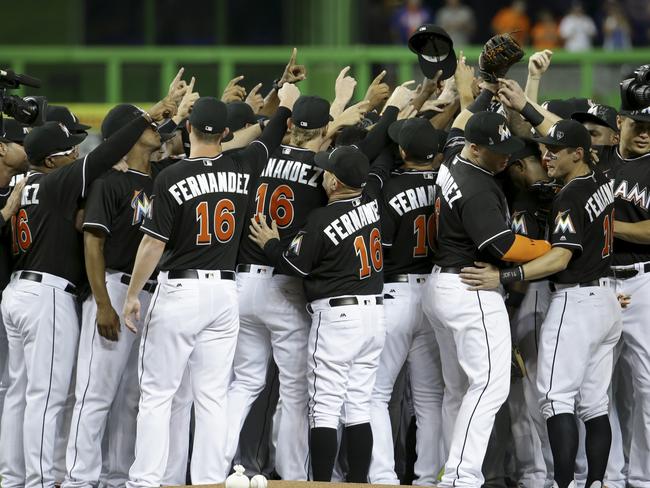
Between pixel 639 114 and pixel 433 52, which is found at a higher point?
pixel 433 52

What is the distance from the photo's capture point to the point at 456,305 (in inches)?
236

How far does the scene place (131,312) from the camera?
5879 mm

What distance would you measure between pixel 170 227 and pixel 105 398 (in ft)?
3.46

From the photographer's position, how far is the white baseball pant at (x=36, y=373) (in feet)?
19.9

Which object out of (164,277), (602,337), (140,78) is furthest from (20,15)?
(602,337)

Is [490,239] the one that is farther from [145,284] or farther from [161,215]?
[145,284]

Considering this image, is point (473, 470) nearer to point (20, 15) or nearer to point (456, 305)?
point (456, 305)

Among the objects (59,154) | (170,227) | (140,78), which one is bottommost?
(170,227)

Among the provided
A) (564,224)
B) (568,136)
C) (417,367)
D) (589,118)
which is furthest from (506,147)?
(417,367)

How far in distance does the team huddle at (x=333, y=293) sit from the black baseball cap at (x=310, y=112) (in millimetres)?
13

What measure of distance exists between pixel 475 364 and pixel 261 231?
1426 millimetres

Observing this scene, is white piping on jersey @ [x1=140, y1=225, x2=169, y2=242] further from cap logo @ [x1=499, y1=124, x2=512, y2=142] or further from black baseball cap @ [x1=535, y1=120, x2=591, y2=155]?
black baseball cap @ [x1=535, y1=120, x2=591, y2=155]

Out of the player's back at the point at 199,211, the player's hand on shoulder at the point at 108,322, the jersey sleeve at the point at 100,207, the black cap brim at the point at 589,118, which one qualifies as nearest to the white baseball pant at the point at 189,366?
the player's back at the point at 199,211

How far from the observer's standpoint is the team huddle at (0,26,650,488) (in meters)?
5.91
